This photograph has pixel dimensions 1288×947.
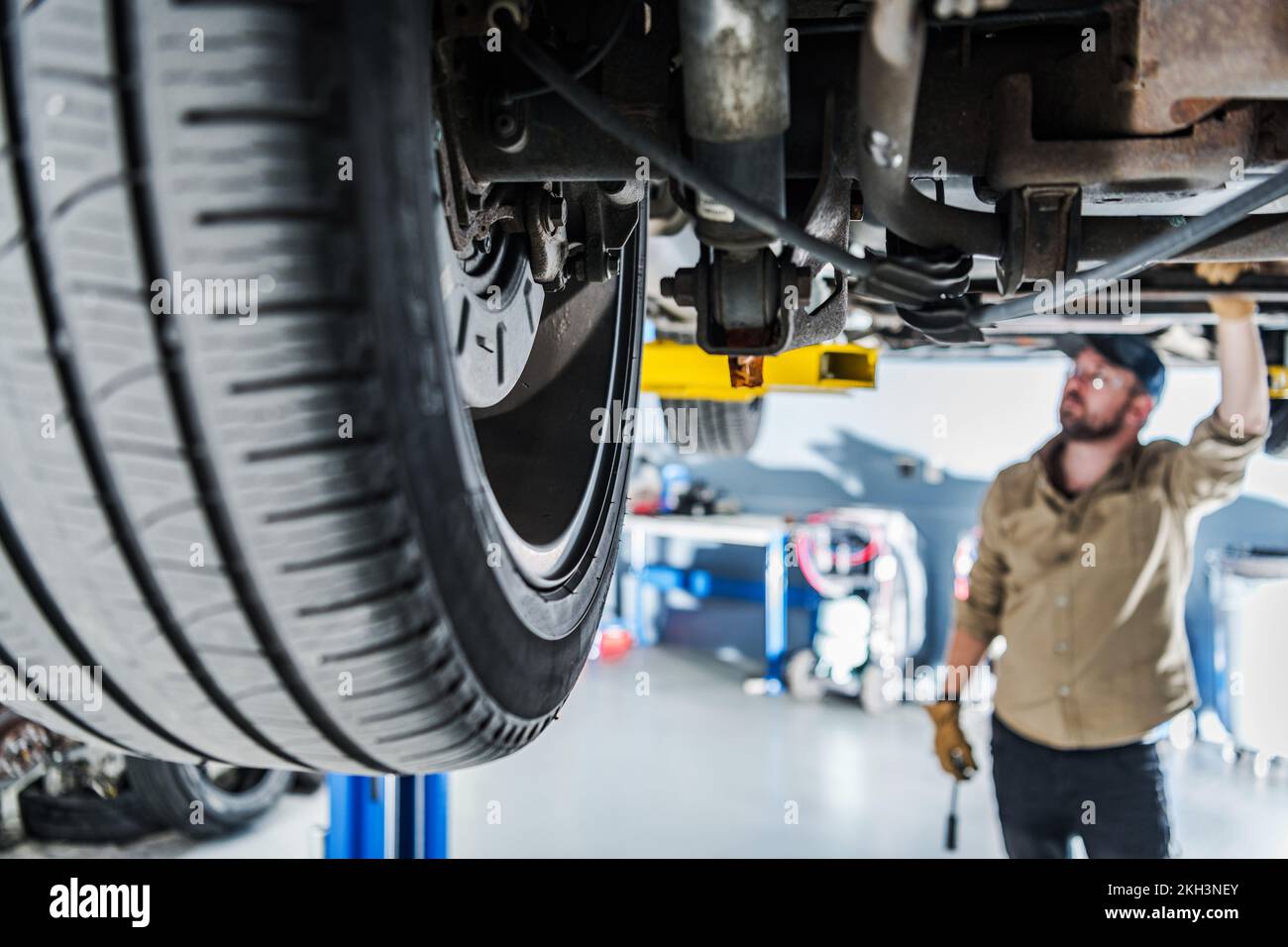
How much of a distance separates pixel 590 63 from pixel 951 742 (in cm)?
178

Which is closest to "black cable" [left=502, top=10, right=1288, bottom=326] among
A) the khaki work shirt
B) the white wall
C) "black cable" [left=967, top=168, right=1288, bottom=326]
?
"black cable" [left=967, top=168, right=1288, bottom=326]

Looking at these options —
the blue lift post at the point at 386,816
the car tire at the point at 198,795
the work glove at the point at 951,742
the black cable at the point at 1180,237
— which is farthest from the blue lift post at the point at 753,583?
the black cable at the point at 1180,237

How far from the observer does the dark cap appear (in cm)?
196

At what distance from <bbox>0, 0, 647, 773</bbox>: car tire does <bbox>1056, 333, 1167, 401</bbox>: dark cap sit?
1.76m

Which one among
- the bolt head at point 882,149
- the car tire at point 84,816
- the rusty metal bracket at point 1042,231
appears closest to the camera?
the bolt head at point 882,149

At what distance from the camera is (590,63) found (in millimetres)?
632

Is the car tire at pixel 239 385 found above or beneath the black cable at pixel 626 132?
beneath

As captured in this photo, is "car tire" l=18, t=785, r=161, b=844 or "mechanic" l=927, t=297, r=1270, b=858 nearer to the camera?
"mechanic" l=927, t=297, r=1270, b=858

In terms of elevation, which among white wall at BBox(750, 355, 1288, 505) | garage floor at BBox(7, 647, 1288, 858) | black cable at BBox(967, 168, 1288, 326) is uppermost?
black cable at BBox(967, 168, 1288, 326)

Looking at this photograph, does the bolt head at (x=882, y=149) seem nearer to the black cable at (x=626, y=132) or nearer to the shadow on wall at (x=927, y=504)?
the black cable at (x=626, y=132)

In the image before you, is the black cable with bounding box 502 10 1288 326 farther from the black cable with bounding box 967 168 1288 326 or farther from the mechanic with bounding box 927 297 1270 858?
the mechanic with bounding box 927 297 1270 858

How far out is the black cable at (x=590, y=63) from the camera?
0.63 metres

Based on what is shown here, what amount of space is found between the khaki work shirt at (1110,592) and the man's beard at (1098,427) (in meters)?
0.06
